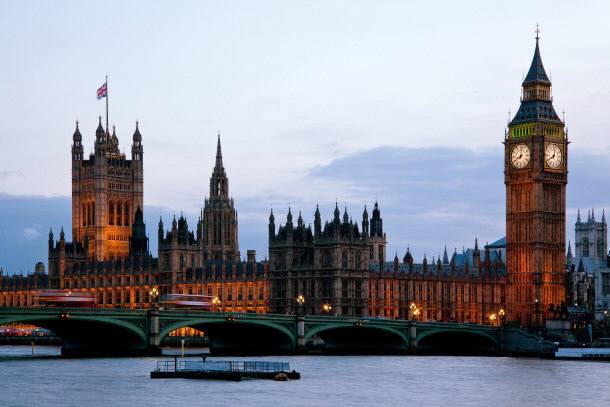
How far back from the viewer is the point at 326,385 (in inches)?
3807

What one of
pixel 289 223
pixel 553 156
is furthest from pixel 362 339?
pixel 553 156

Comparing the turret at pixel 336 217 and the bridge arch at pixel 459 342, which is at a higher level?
the turret at pixel 336 217

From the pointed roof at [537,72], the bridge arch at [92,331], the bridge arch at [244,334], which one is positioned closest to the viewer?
the bridge arch at [92,331]

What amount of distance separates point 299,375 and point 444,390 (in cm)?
1321

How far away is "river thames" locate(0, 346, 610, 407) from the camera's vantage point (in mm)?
85062

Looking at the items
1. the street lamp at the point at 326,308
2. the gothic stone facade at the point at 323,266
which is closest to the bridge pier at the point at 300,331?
the street lamp at the point at 326,308

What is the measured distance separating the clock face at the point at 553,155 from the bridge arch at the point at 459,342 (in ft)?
143

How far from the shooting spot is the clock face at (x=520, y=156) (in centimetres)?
18562

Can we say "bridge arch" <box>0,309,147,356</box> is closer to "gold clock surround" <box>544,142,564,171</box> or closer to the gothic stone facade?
the gothic stone facade

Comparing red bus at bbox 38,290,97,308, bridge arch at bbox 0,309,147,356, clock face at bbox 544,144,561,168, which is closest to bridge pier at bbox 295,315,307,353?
bridge arch at bbox 0,309,147,356

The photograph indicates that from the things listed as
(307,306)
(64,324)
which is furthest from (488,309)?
(64,324)

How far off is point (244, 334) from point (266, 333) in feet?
9.09

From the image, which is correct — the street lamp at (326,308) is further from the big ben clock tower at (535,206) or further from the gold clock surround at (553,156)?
the gold clock surround at (553,156)

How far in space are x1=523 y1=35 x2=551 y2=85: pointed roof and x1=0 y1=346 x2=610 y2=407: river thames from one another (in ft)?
242
